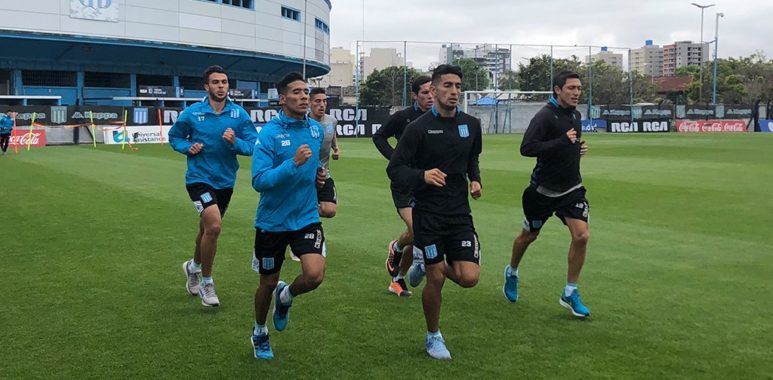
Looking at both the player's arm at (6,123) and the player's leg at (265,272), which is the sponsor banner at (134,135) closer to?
the player's arm at (6,123)

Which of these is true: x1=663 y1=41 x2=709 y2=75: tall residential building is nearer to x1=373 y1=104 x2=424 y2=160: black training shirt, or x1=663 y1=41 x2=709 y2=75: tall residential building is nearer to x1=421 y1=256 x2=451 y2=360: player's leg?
x1=373 y1=104 x2=424 y2=160: black training shirt

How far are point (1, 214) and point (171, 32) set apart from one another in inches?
1831

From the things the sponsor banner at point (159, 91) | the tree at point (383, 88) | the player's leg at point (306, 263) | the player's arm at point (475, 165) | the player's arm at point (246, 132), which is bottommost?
the player's leg at point (306, 263)

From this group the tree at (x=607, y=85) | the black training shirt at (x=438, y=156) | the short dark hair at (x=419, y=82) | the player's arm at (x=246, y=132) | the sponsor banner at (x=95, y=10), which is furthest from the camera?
the tree at (x=607, y=85)

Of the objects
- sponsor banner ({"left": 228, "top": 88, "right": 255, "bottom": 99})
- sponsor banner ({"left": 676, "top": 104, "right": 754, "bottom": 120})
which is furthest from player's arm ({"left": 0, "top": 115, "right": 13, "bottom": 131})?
sponsor banner ({"left": 676, "top": 104, "right": 754, "bottom": 120})

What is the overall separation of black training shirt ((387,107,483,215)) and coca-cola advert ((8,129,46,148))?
3379 cm

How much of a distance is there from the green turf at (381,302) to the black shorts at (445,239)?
72cm

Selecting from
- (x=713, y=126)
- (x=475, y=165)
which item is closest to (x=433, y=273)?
(x=475, y=165)

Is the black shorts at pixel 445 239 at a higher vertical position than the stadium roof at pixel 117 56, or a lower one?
lower

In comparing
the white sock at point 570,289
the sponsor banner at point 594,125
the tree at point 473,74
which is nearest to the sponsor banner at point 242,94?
the tree at point 473,74

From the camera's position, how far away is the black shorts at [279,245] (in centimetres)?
530

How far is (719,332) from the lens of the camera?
5.82m

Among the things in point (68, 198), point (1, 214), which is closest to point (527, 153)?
point (1, 214)

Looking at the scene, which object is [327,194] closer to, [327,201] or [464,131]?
[327,201]
